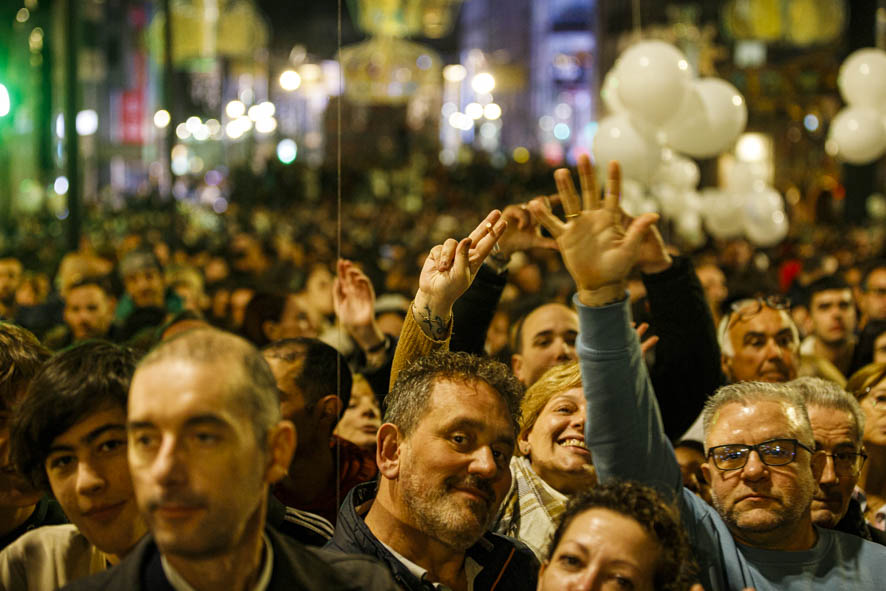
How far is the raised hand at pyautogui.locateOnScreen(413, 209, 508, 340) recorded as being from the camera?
3.15 metres

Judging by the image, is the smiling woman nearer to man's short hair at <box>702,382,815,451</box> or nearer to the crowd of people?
the crowd of people

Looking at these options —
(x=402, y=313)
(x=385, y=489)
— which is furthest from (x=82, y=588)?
(x=402, y=313)

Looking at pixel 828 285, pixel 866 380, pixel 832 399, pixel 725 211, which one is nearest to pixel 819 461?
pixel 832 399

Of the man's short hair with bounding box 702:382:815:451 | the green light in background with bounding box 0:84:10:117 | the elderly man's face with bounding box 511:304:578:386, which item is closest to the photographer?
the man's short hair with bounding box 702:382:815:451

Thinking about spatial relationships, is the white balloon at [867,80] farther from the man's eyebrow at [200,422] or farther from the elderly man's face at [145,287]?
the man's eyebrow at [200,422]

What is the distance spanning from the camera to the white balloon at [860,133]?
8.78 meters

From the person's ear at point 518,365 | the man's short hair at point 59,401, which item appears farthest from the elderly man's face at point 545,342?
the man's short hair at point 59,401

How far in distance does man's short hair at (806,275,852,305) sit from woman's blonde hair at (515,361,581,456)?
11.5 feet

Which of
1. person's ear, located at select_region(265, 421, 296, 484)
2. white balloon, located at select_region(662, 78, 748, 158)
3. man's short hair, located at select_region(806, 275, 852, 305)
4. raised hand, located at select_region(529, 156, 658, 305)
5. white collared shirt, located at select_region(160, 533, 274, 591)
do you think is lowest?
man's short hair, located at select_region(806, 275, 852, 305)

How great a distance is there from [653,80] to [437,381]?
4.23 metres

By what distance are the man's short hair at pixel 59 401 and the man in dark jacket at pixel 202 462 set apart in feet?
1.74

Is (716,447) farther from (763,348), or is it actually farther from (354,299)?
(763,348)

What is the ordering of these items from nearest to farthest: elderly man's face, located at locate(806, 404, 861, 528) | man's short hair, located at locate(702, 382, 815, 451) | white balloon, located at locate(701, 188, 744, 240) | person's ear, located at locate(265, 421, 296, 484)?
person's ear, located at locate(265, 421, 296, 484), man's short hair, located at locate(702, 382, 815, 451), elderly man's face, located at locate(806, 404, 861, 528), white balloon, located at locate(701, 188, 744, 240)

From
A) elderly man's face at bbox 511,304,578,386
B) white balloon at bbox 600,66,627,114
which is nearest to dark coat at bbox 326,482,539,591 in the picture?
elderly man's face at bbox 511,304,578,386
